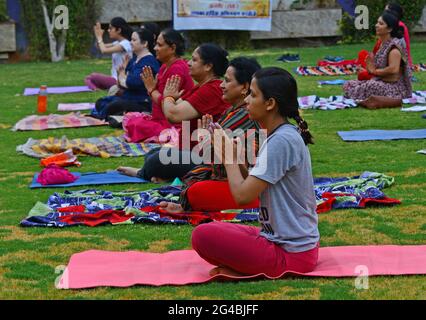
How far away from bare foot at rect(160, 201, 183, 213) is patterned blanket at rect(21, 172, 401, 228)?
0.04m

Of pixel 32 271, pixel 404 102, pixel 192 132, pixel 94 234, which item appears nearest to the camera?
pixel 32 271

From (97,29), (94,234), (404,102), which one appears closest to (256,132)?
(94,234)

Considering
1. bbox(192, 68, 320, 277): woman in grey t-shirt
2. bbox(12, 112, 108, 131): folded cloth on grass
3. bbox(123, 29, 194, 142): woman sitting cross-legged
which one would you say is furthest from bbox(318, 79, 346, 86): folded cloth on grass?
bbox(192, 68, 320, 277): woman in grey t-shirt

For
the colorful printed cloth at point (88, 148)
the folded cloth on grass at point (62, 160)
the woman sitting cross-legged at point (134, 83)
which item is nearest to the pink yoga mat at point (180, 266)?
the folded cloth on grass at point (62, 160)

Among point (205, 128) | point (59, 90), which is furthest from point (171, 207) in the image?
point (59, 90)

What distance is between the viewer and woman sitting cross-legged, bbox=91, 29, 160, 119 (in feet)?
34.0

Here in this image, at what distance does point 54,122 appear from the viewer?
11.4 metres

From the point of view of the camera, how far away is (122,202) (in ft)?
22.5

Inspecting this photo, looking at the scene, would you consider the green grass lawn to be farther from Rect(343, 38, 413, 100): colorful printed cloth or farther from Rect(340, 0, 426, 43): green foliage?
Rect(340, 0, 426, 43): green foliage

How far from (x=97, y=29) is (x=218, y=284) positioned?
8.78 meters

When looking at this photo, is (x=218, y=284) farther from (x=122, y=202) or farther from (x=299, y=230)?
(x=122, y=202)

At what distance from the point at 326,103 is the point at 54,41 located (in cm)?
970

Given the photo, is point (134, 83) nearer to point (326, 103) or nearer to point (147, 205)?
point (326, 103)

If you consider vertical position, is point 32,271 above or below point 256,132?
below
